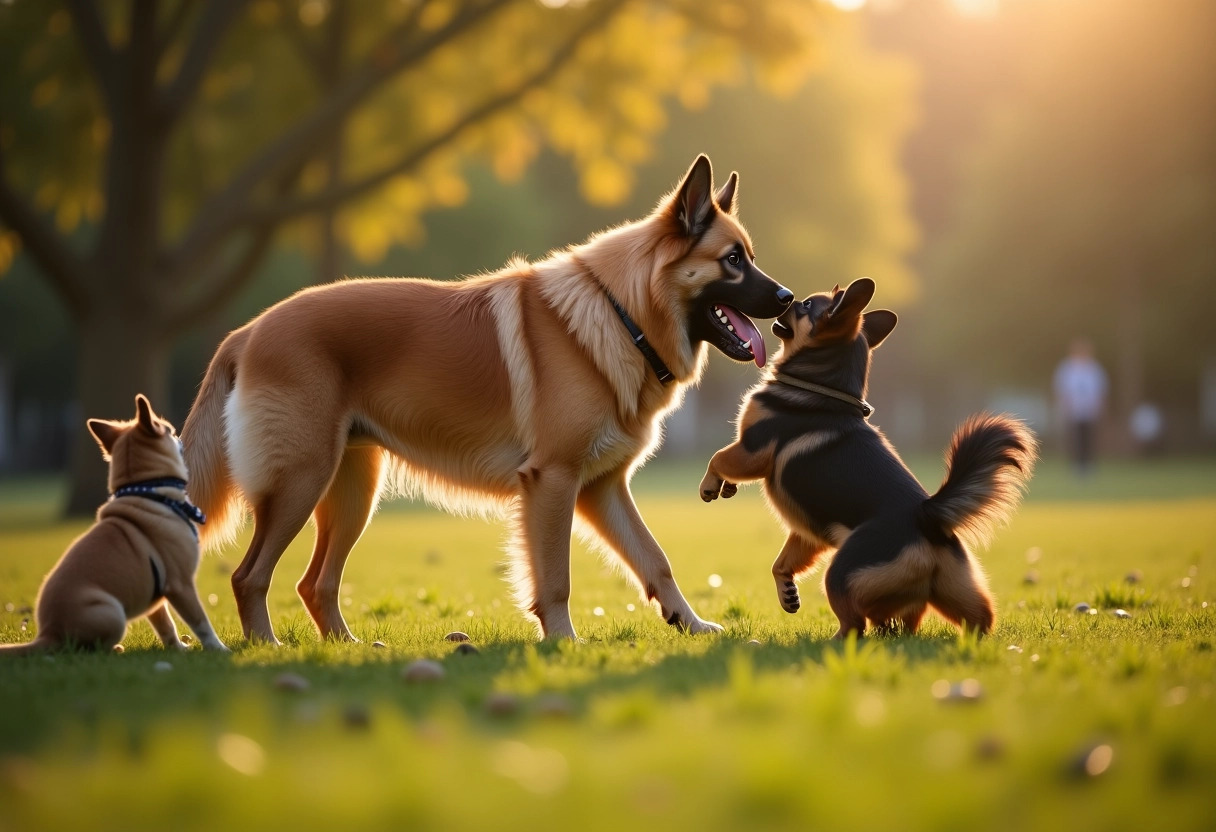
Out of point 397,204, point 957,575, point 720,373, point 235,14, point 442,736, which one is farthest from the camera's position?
point 720,373

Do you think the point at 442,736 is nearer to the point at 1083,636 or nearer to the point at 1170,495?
the point at 1083,636

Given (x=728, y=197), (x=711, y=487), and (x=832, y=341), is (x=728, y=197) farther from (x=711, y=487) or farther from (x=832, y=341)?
(x=711, y=487)

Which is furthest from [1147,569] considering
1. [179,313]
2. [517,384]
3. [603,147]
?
[179,313]

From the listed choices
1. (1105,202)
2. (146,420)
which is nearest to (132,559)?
(146,420)

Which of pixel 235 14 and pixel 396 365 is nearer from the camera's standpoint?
pixel 396 365

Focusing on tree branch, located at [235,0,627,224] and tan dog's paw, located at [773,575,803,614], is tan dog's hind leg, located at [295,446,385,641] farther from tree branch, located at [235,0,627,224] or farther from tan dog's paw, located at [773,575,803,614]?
tree branch, located at [235,0,627,224]

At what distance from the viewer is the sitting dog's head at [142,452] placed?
524 cm

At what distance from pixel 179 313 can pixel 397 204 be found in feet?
18.1

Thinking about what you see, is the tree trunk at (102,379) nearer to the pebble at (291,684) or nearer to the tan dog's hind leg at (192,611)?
the tan dog's hind leg at (192,611)

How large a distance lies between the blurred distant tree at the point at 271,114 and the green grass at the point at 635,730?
1200cm

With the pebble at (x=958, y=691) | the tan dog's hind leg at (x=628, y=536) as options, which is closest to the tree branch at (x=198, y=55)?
the tan dog's hind leg at (x=628, y=536)

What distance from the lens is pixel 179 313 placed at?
18.6m

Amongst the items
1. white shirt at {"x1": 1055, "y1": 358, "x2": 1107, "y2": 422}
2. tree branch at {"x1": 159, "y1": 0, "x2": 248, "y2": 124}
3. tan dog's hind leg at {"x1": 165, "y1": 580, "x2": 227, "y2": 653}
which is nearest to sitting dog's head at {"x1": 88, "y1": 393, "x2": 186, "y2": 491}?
tan dog's hind leg at {"x1": 165, "y1": 580, "x2": 227, "y2": 653}

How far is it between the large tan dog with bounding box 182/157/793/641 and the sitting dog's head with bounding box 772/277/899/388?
0.19 meters
